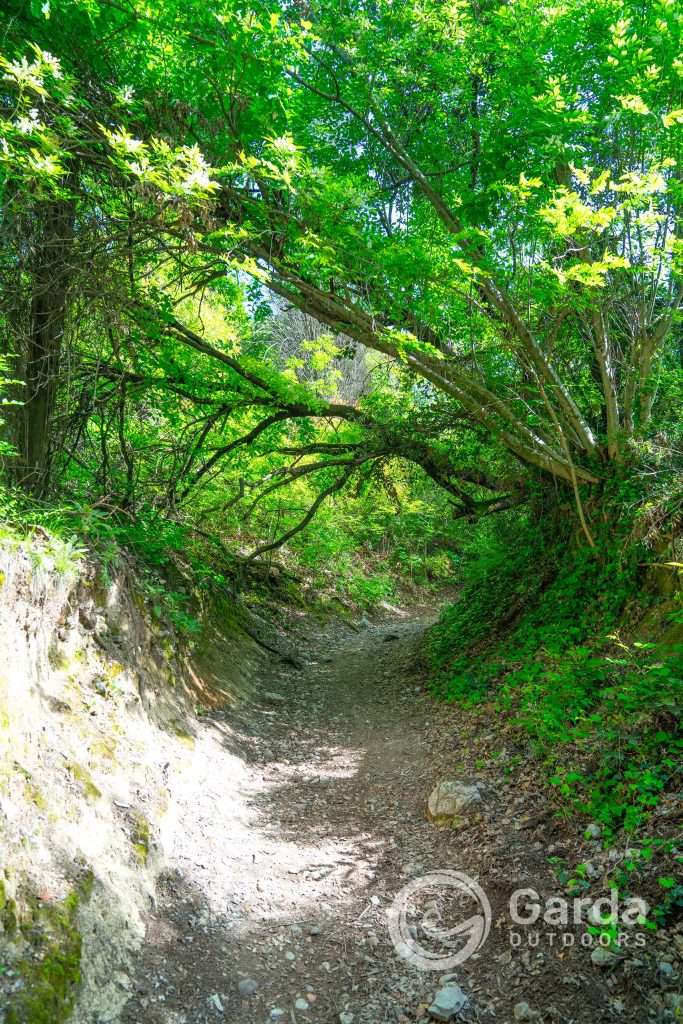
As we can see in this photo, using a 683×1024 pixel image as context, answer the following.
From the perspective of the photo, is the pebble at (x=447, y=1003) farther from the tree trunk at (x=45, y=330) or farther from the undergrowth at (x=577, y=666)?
the tree trunk at (x=45, y=330)

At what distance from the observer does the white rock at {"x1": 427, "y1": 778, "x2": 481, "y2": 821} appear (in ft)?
14.8

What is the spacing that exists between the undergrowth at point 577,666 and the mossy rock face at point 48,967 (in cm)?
291

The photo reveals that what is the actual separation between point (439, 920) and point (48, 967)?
2.12 m

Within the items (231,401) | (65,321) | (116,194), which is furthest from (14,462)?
(231,401)

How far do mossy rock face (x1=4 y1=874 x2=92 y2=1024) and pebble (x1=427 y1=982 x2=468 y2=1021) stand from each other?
1.68 meters

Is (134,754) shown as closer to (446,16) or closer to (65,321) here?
(65,321)

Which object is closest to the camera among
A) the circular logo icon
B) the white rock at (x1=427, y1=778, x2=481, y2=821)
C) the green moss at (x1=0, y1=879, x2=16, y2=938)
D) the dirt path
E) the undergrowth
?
the green moss at (x1=0, y1=879, x2=16, y2=938)

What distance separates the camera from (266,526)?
12.7 metres

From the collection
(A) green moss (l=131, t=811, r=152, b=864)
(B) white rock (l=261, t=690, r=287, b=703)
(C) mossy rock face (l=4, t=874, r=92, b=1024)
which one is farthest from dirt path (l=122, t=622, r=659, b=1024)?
(B) white rock (l=261, t=690, r=287, b=703)

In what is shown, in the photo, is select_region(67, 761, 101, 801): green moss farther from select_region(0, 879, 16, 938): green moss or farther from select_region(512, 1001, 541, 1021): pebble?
select_region(512, 1001, 541, 1021): pebble

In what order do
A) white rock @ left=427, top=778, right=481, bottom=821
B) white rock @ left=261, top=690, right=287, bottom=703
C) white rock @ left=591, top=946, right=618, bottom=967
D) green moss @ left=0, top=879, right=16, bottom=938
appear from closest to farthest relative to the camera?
green moss @ left=0, top=879, right=16, bottom=938 → white rock @ left=591, top=946, right=618, bottom=967 → white rock @ left=427, top=778, right=481, bottom=821 → white rock @ left=261, top=690, right=287, bottom=703

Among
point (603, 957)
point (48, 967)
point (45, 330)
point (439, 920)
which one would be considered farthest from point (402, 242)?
point (48, 967)

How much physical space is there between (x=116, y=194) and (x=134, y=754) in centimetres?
511

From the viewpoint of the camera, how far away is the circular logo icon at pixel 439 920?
3324 millimetres
